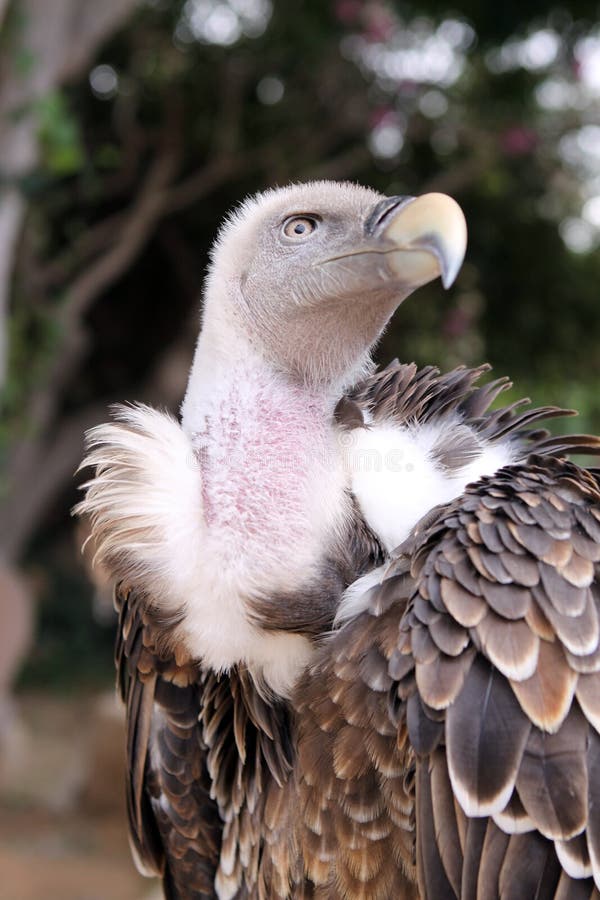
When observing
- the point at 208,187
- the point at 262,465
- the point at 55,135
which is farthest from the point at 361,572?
the point at 208,187

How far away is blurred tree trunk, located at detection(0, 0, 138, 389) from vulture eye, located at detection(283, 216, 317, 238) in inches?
120

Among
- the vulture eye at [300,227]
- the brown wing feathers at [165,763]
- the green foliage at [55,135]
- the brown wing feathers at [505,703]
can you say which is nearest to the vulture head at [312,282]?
the vulture eye at [300,227]

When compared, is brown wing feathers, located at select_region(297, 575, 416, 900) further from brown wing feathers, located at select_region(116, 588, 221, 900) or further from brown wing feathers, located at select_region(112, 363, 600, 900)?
brown wing feathers, located at select_region(116, 588, 221, 900)

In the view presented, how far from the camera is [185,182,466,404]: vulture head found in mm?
1695

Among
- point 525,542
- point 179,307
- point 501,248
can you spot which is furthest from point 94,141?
point 525,542

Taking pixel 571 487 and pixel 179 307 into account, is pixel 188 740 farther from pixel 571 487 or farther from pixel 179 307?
pixel 179 307

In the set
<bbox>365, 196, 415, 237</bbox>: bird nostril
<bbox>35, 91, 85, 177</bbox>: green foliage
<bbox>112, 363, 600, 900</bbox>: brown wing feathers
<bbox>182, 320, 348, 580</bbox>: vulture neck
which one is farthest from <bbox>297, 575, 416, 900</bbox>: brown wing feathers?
<bbox>35, 91, 85, 177</bbox>: green foliage

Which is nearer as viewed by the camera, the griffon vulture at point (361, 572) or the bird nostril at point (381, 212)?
the griffon vulture at point (361, 572)

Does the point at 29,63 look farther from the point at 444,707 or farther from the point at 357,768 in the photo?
the point at 444,707

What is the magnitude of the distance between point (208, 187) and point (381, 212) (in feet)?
19.7

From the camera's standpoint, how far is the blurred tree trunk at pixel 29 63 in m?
4.50

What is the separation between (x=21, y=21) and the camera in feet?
14.7

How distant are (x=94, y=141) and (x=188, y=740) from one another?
683 centimetres

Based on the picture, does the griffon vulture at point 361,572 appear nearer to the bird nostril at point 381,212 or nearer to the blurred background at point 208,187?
the bird nostril at point 381,212
